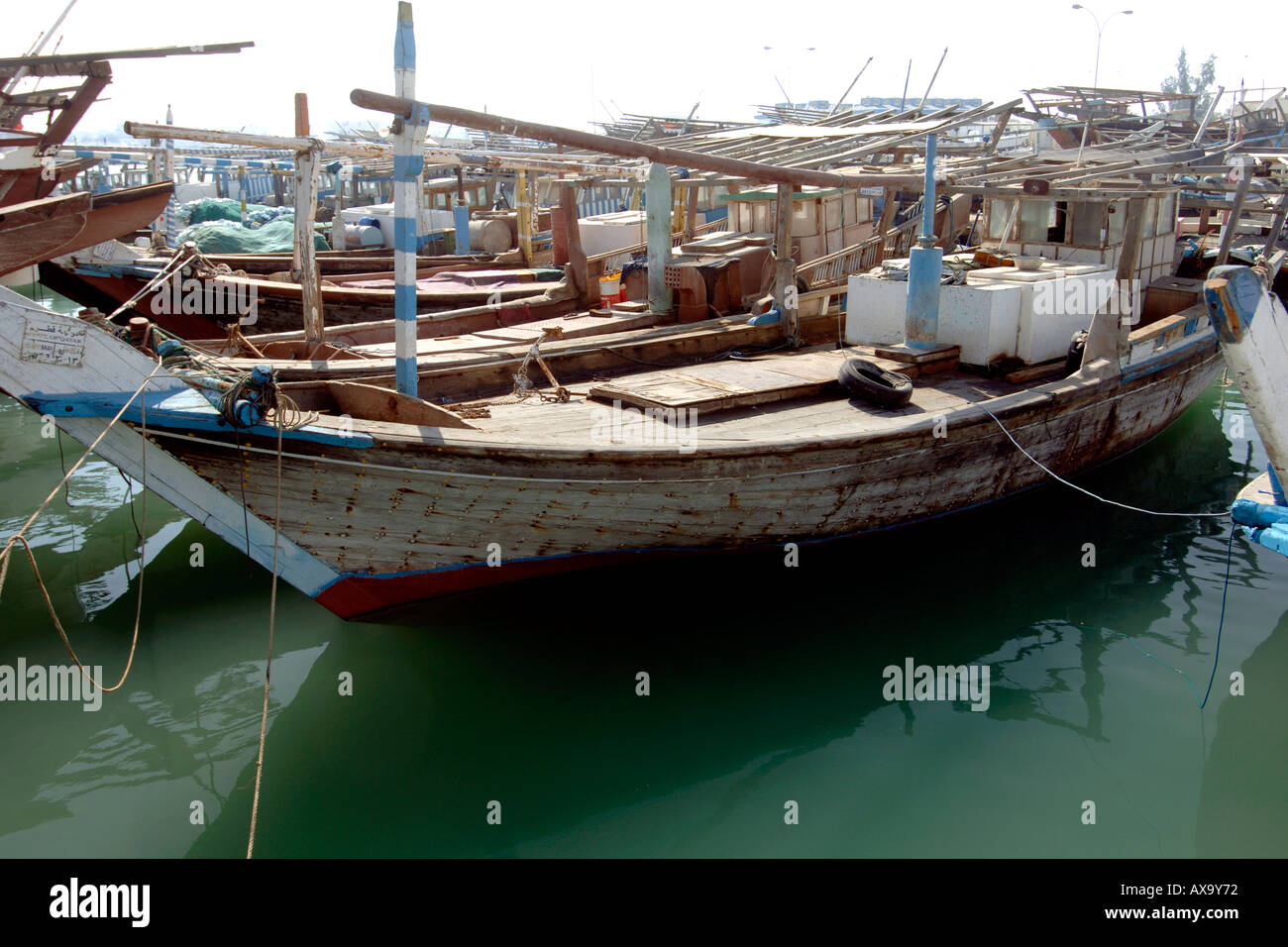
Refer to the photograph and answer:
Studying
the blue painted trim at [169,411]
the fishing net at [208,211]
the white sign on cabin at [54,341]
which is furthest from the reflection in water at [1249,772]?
the fishing net at [208,211]

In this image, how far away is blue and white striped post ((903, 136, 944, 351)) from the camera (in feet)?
31.6

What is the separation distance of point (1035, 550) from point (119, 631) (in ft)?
28.4

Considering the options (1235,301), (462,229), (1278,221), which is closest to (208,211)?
(462,229)

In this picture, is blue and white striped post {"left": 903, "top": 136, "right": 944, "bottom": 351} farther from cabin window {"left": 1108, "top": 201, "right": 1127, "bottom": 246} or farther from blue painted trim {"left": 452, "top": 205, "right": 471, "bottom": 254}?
blue painted trim {"left": 452, "top": 205, "right": 471, "bottom": 254}

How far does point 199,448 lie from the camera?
263 inches

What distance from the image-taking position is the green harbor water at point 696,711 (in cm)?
607

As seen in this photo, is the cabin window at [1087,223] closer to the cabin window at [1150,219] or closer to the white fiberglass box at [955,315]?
the cabin window at [1150,219]

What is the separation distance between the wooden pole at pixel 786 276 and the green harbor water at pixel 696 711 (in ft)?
9.52

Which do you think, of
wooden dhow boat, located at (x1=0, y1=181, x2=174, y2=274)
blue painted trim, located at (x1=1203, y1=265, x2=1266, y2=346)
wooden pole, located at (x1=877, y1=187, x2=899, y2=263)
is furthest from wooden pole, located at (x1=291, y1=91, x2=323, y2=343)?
blue painted trim, located at (x1=1203, y1=265, x2=1266, y2=346)

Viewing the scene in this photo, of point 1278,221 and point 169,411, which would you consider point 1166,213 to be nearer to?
point 1278,221

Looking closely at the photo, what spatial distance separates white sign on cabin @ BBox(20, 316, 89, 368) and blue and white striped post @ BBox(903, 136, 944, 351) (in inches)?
287

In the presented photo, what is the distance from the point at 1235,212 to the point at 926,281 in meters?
4.63

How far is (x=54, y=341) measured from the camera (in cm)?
628

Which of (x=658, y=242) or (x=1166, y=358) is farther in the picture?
(x=658, y=242)
